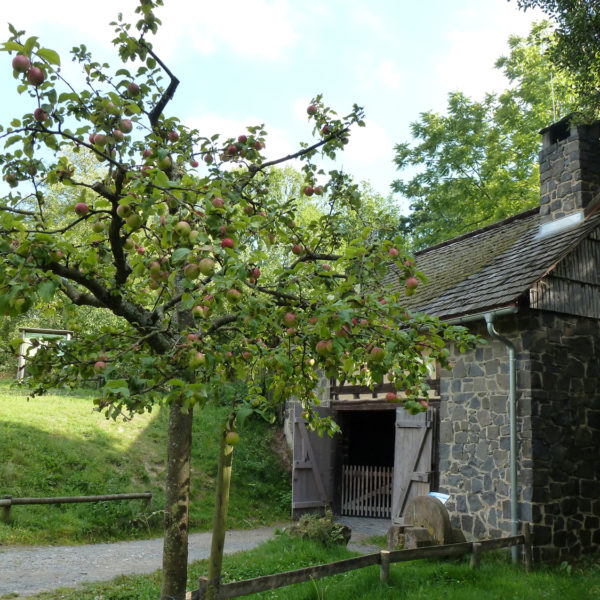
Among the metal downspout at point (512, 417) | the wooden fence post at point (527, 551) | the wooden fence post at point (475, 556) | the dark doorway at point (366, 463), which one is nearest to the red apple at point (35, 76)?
the metal downspout at point (512, 417)

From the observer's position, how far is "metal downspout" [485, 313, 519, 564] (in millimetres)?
7656

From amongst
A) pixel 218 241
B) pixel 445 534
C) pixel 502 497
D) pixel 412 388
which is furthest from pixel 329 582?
pixel 218 241

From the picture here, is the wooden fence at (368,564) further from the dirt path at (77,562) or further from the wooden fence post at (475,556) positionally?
the dirt path at (77,562)

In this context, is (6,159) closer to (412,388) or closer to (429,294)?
(412,388)

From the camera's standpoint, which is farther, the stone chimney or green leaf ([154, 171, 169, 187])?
the stone chimney

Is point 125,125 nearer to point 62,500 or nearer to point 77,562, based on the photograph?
point 77,562

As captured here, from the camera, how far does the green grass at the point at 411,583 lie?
6.33 m

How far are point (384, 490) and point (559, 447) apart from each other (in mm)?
5140

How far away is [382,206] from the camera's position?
32719 mm

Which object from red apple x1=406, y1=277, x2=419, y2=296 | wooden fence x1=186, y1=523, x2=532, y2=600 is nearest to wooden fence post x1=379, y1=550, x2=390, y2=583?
wooden fence x1=186, y1=523, x2=532, y2=600

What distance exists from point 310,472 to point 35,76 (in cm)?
1066

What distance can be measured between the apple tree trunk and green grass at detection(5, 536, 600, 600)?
7.60 feet

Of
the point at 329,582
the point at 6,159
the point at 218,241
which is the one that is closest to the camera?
the point at 218,241

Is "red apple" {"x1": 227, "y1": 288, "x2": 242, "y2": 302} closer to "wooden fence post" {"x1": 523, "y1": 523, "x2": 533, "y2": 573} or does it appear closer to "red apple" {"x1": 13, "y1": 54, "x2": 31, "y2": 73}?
"red apple" {"x1": 13, "y1": 54, "x2": 31, "y2": 73}
